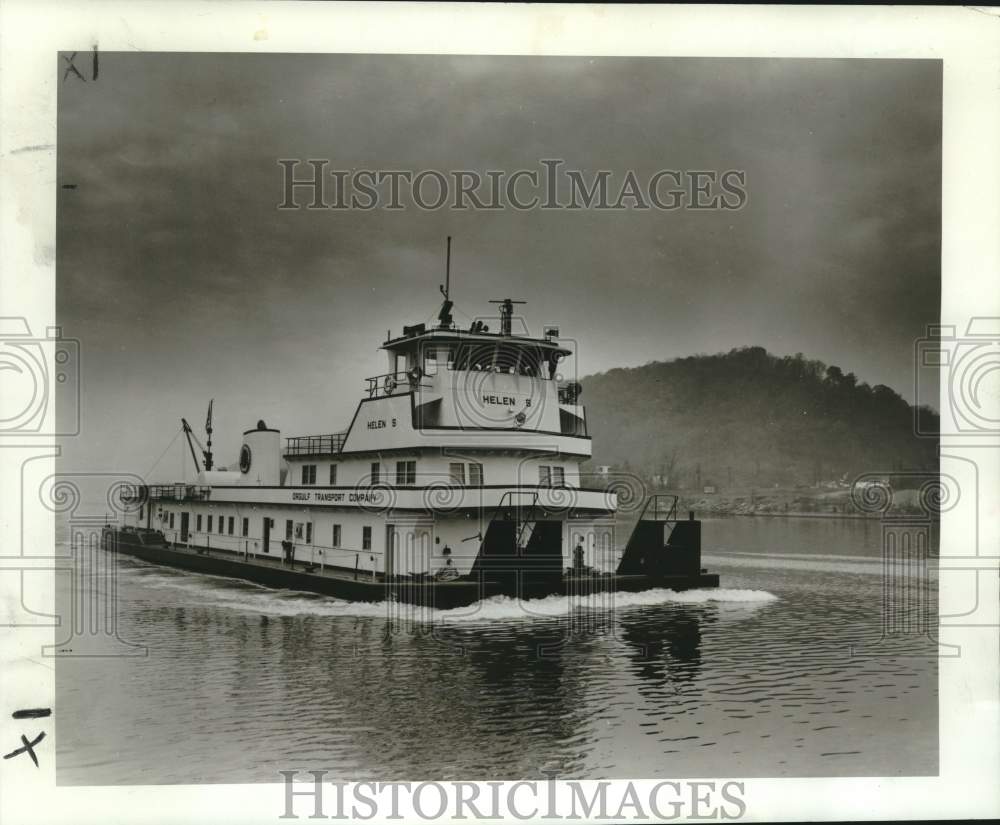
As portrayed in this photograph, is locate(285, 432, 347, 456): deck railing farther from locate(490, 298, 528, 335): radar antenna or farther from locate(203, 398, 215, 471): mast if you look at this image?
locate(490, 298, 528, 335): radar antenna

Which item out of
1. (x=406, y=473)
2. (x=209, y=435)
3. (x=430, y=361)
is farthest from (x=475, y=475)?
(x=209, y=435)

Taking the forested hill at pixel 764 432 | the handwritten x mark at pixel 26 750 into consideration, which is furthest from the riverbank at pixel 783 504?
the handwritten x mark at pixel 26 750

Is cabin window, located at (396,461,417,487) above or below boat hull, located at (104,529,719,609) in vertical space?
above

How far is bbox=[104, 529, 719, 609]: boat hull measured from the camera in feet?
53.6

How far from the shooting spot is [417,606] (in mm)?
16547

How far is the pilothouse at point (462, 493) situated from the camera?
16859mm

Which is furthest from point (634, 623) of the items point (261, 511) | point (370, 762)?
point (261, 511)

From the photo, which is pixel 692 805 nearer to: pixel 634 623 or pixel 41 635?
pixel 634 623

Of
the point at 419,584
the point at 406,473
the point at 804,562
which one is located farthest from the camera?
the point at 804,562

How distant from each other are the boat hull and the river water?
0.29 m

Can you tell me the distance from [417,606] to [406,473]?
8.75ft

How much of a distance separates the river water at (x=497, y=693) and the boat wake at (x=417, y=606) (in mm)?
70

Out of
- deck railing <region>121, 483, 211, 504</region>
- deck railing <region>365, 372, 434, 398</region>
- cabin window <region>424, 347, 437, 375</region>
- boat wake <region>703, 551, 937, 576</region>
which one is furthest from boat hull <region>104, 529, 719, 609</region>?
boat wake <region>703, 551, 937, 576</region>

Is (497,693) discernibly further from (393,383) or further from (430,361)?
(430,361)
